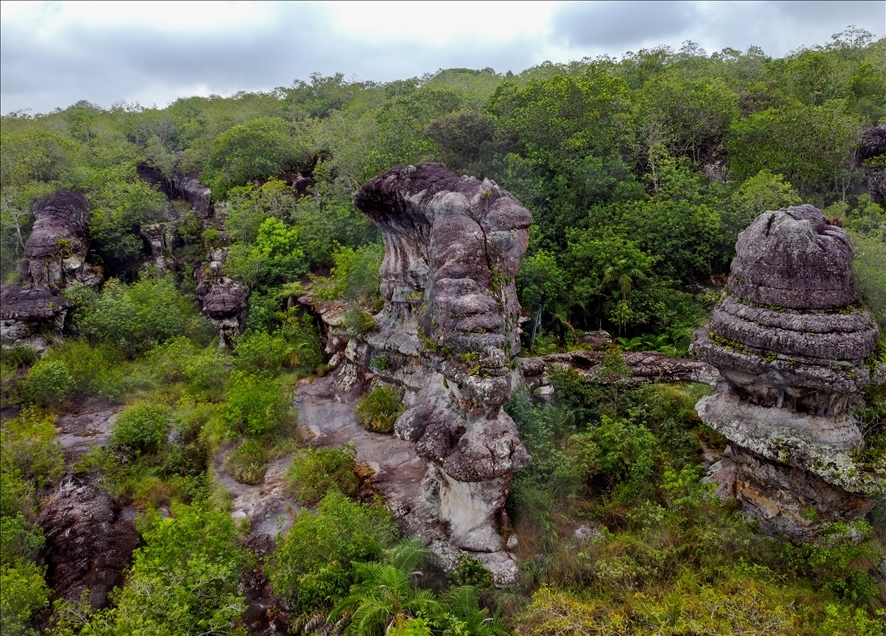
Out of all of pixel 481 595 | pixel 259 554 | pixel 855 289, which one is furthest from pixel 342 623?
pixel 855 289

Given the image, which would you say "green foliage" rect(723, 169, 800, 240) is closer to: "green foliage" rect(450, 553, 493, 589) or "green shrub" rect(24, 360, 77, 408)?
"green foliage" rect(450, 553, 493, 589)

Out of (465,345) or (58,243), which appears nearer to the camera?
(465,345)

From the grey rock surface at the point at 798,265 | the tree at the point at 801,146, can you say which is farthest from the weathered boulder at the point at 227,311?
the tree at the point at 801,146

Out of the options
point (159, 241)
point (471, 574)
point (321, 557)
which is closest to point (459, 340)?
point (471, 574)

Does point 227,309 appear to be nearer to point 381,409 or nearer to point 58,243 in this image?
point 58,243

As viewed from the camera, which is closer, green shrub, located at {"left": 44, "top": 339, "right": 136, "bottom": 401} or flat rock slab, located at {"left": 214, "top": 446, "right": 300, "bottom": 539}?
flat rock slab, located at {"left": 214, "top": 446, "right": 300, "bottom": 539}

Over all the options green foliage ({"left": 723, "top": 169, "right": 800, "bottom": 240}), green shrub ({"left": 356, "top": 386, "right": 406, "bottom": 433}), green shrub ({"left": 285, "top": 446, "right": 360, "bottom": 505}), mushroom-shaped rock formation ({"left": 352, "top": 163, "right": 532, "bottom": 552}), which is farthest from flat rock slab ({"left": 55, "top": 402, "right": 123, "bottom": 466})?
green foliage ({"left": 723, "top": 169, "right": 800, "bottom": 240})
